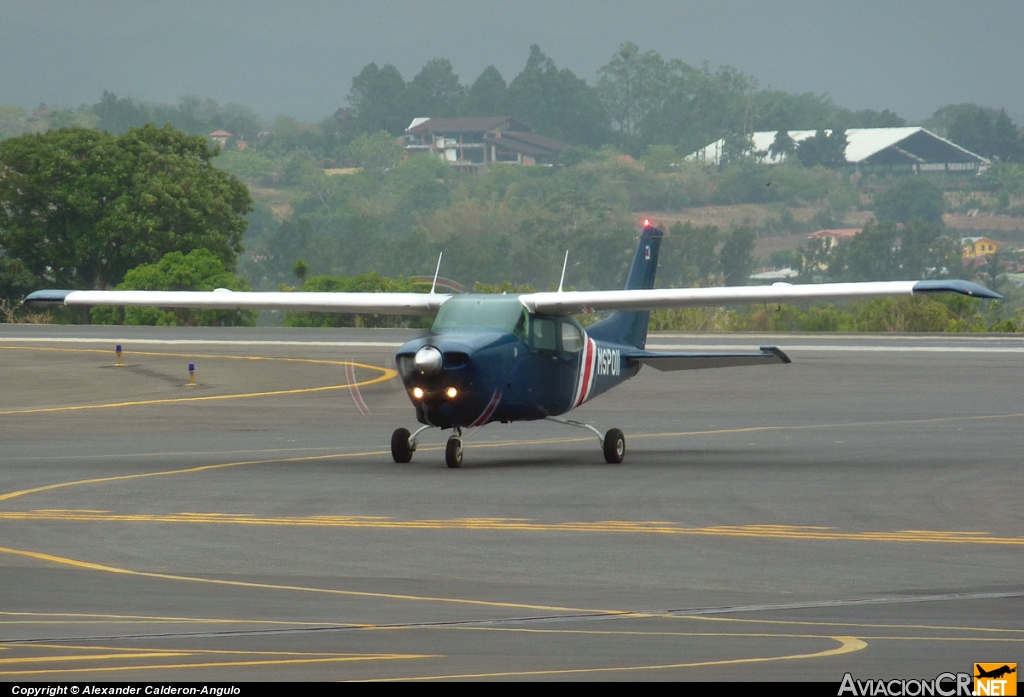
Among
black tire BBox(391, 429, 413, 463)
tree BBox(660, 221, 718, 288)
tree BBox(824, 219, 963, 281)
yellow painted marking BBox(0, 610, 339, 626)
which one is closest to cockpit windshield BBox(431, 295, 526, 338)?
black tire BBox(391, 429, 413, 463)

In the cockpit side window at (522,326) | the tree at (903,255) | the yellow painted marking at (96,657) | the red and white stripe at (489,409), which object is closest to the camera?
the yellow painted marking at (96,657)

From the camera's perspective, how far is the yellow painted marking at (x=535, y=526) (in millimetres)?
12969

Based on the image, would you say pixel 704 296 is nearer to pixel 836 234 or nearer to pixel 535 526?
pixel 535 526

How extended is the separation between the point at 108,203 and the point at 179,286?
12222mm

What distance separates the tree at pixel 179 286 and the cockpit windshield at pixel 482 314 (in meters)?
43.6

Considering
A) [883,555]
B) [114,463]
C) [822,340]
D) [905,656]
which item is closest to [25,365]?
[114,463]

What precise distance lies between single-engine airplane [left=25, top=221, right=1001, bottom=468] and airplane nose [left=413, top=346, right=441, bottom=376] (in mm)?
12

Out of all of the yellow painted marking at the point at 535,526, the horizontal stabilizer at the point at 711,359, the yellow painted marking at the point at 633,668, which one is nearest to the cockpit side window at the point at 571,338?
the horizontal stabilizer at the point at 711,359

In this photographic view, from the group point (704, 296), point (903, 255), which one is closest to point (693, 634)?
point (704, 296)

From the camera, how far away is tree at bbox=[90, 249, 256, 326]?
6197 centimetres

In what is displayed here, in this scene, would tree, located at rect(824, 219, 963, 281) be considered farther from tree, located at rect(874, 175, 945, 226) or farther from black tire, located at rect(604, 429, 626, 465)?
black tire, located at rect(604, 429, 626, 465)

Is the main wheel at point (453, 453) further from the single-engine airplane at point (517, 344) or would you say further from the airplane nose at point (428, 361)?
the airplane nose at point (428, 361)

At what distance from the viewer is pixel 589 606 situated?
9.71 meters

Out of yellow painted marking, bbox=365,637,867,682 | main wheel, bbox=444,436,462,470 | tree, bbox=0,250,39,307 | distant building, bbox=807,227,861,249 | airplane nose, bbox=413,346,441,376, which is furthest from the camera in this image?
distant building, bbox=807,227,861,249
